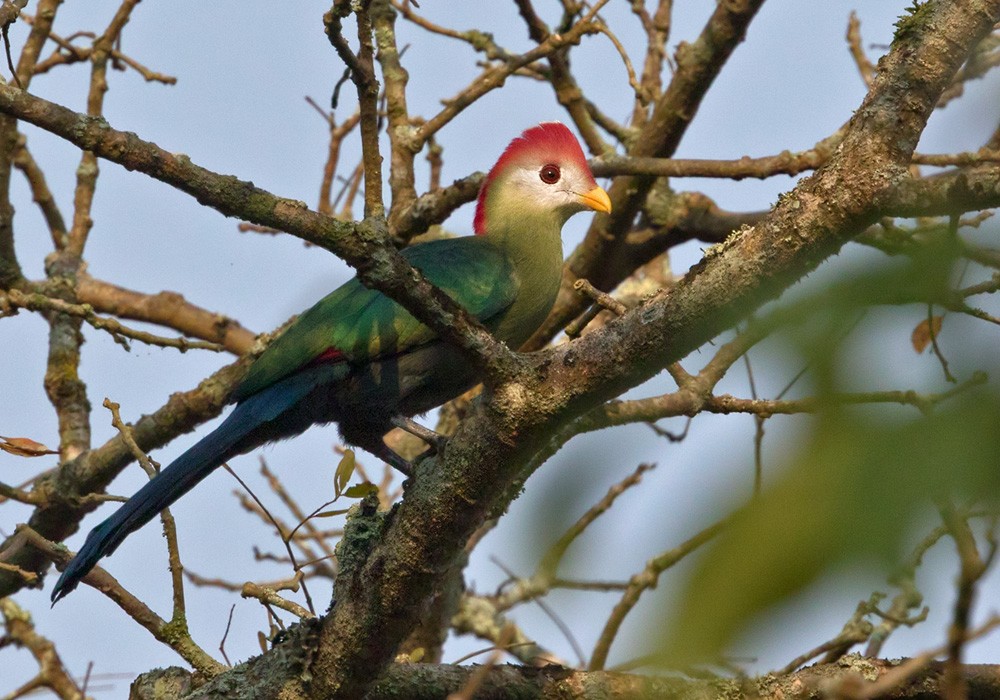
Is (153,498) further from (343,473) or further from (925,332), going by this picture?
(925,332)

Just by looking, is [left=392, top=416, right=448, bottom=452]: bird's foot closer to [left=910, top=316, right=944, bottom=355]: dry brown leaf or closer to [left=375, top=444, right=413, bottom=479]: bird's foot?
[left=375, top=444, right=413, bottom=479]: bird's foot

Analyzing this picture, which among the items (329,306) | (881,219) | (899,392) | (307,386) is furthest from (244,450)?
(899,392)

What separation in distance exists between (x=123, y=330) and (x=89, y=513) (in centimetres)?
90

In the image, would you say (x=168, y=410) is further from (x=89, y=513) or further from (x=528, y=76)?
(x=528, y=76)

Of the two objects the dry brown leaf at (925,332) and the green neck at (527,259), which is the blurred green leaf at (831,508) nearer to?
the dry brown leaf at (925,332)

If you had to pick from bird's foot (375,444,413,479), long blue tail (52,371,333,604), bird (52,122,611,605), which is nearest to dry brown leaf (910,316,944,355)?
bird (52,122,611,605)

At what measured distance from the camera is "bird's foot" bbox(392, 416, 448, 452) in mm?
2968

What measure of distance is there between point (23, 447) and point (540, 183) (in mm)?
2740

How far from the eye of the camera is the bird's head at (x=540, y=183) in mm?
5250

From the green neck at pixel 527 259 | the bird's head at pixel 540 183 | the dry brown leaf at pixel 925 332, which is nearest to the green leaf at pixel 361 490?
the green neck at pixel 527 259

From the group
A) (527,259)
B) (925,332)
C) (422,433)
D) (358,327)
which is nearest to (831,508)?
(925,332)

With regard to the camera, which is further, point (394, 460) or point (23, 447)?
point (394, 460)

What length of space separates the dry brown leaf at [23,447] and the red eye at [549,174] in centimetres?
270

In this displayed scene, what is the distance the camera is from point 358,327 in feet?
13.8
